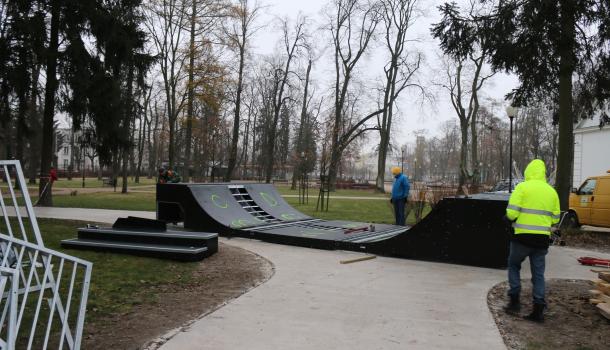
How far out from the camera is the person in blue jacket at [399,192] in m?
13.6

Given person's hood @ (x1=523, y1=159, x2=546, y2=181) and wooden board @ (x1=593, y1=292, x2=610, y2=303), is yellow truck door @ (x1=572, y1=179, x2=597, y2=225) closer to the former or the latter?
wooden board @ (x1=593, y1=292, x2=610, y2=303)

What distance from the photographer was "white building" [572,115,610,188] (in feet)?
109

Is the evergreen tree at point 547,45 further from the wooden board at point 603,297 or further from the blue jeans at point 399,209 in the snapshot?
the wooden board at point 603,297

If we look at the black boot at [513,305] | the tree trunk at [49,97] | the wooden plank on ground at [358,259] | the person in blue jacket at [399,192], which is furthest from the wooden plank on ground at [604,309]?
the tree trunk at [49,97]

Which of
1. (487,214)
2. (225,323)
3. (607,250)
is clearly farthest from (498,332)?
(607,250)

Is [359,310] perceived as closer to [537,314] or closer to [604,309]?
[537,314]

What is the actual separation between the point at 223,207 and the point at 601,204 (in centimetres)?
1194

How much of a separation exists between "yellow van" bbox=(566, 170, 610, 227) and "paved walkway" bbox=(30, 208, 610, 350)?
24.2ft

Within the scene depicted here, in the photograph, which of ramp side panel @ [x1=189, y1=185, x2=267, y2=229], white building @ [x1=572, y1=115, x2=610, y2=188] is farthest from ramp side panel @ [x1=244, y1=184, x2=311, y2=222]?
white building @ [x1=572, y1=115, x2=610, y2=188]

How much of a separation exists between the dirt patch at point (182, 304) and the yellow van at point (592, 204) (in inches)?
467

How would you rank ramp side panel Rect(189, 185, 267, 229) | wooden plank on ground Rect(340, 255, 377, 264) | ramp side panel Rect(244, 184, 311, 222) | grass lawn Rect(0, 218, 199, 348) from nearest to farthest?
grass lawn Rect(0, 218, 199, 348), wooden plank on ground Rect(340, 255, 377, 264), ramp side panel Rect(189, 185, 267, 229), ramp side panel Rect(244, 184, 311, 222)

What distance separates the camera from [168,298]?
6328 millimetres

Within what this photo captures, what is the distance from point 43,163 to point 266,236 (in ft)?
40.4

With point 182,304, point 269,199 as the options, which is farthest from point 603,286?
point 269,199
